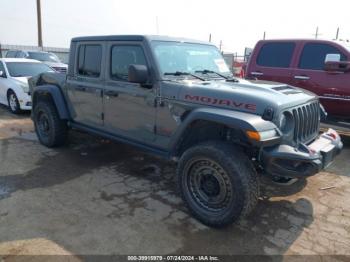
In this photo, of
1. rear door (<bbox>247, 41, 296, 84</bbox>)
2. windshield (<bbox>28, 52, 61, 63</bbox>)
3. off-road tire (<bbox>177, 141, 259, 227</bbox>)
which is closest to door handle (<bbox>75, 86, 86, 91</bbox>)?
off-road tire (<bbox>177, 141, 259, 227</bbox>)

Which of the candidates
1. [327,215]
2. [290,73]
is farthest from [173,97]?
[290,73]

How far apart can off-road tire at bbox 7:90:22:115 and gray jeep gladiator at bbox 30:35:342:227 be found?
13.6ft

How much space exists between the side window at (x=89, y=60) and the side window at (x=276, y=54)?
150 inches

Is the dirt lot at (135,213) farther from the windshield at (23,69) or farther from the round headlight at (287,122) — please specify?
the windshield at (23,69)

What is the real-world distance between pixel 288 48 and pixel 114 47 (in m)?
3.91

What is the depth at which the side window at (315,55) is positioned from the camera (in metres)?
6.30

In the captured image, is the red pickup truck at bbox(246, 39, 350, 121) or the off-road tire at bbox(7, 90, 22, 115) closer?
the red pickup truck at bbox(246, 39, 350, 121)

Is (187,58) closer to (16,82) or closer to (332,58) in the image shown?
(332,58)

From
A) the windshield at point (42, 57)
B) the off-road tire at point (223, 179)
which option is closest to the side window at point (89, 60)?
the off-road tire at point (223, 179)

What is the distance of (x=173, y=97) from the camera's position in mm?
3750

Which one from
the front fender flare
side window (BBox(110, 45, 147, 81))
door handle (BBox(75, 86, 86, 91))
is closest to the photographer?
the front fender flare

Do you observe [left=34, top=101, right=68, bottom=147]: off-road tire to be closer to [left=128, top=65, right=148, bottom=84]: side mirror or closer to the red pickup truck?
[left=128, top=65, right=148, bottom=84]: side mirror

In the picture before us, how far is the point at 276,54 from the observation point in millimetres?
6879

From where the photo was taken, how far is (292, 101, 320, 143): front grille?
343cm
